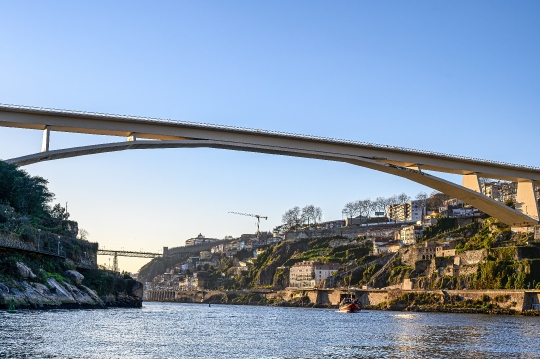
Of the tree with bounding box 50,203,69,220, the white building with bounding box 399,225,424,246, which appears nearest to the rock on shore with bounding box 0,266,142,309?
the tree with bounding box 50,203,69,220

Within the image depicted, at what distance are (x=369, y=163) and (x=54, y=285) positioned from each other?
21.9 metres

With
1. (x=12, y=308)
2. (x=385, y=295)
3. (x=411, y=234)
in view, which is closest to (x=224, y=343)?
(x=12, y=308)

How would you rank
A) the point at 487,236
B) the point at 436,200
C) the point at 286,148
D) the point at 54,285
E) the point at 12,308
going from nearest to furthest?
the point at 12,308 → the point at 54,285 → the point at 286,148 → the point at 487,236 → the point at 436,200

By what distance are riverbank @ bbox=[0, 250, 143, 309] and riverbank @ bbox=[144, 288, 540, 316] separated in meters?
34.1

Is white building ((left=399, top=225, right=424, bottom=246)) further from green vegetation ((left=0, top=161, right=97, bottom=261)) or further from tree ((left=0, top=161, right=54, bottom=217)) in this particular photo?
tree ((left=0, top=161, right=54, bottom=217))

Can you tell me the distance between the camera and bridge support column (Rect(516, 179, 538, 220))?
5788 centimetres

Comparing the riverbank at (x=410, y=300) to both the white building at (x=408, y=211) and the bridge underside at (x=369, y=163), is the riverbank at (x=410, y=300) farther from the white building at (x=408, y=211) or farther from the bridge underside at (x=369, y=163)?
the white building at (x=408, y=211)

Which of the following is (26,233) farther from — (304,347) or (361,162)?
(304,347)

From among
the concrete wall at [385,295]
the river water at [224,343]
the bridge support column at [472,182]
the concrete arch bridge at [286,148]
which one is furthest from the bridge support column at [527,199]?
the river water at [224,343]

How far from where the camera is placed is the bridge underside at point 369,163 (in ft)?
130

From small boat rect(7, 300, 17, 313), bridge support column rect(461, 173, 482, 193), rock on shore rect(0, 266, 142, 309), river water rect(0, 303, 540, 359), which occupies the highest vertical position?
bridge support column rect(461, 173, 482, 193)

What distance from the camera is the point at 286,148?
49500 millimetres

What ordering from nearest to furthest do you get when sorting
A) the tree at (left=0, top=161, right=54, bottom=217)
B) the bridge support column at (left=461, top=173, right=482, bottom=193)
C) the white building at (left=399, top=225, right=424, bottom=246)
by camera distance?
the tree at (left=0, top=161, right=54, bottom=217)
the bridge support column at (left=461, top=173, right=482, bottom=193)
the white building at (left=399, top=225, right=424, bottom=246)

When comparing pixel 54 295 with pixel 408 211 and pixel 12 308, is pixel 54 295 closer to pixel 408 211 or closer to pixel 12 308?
pixel 12 308
